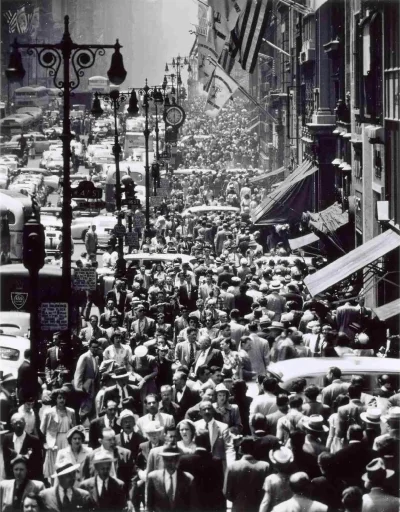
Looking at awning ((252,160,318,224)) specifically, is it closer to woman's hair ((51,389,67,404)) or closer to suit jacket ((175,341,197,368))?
suit jacket ((175,341,197,368))

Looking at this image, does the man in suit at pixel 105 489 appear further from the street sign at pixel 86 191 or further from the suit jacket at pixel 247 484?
the street sign at pixel 86 191

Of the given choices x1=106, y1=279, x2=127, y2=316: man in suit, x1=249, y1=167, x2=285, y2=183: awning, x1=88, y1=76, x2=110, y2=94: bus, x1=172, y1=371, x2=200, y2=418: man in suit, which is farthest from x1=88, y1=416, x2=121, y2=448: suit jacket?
x1=88, y1=76, x2=110, y2=94: bus

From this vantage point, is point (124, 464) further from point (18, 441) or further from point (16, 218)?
point (16, 218)

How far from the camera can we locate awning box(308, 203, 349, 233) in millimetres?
35938

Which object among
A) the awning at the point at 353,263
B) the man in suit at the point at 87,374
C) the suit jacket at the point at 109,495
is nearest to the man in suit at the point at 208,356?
the man in suit at the point at 87,374

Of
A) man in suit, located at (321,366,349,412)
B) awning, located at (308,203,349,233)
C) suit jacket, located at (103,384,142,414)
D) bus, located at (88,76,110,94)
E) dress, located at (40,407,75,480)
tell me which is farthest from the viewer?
bus, located at (88,76,110,94)

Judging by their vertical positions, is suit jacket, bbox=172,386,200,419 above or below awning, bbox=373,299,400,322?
below

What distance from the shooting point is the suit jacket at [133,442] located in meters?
14.5

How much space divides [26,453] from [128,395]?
334cm

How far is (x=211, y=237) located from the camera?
45.1m

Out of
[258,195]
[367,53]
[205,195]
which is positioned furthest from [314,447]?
[205,195]

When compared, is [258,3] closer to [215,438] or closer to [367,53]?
[367,53]

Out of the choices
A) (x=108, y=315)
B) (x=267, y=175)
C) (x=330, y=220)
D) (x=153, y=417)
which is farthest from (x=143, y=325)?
(x=267, y=175)

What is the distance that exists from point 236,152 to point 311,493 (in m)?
86.3
